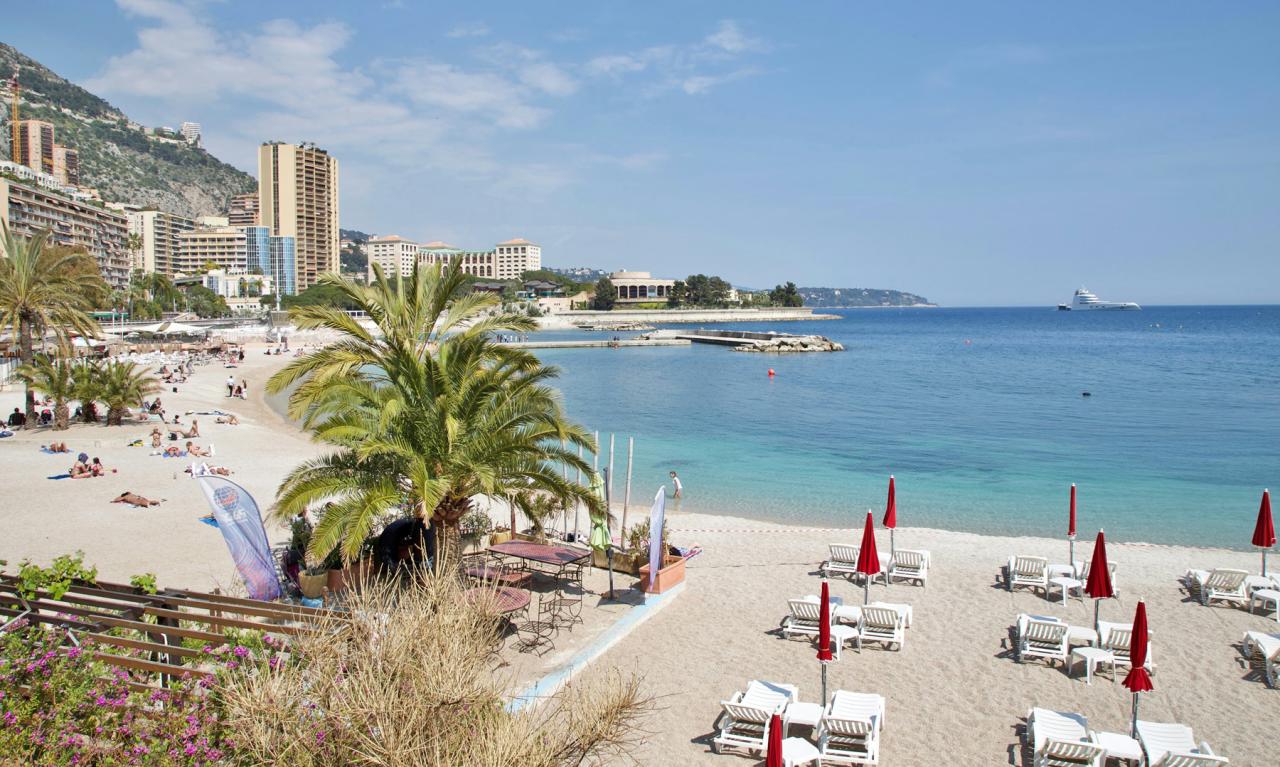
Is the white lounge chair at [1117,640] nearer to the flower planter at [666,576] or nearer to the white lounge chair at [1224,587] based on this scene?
the white lounge chair at [1224,587]

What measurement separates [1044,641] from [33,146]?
698ft

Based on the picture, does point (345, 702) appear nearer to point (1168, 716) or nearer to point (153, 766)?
point (153, 766)

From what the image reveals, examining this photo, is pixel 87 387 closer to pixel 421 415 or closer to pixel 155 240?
pixel 421 415

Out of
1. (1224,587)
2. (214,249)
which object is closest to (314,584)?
(1224,587)

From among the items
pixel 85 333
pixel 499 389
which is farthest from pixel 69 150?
pixel 499 389

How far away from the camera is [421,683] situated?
434 cm

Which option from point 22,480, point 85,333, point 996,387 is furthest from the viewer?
point 996,387

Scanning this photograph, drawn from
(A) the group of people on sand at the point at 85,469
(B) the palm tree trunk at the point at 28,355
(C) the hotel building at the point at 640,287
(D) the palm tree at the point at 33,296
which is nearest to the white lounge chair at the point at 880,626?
(A) the group of people on sand at the point at 85,469

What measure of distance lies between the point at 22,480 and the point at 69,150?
211700mm

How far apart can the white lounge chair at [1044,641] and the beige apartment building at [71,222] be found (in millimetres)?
88268

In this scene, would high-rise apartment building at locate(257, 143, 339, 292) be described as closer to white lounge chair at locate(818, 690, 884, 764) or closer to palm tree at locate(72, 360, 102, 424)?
palm tree at locate(72, 360, 102, 424)

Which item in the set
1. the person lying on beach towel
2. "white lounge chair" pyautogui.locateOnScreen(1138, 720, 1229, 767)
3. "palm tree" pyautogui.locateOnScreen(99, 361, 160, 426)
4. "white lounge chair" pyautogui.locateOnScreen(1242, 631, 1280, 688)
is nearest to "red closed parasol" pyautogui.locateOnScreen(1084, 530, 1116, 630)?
"white lounge chair" pyautogui.locateOnScreen(1242, 631, 1280, 688)

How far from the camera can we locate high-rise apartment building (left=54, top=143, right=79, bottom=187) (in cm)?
17662

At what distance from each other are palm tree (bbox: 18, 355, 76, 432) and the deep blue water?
1767 cm
